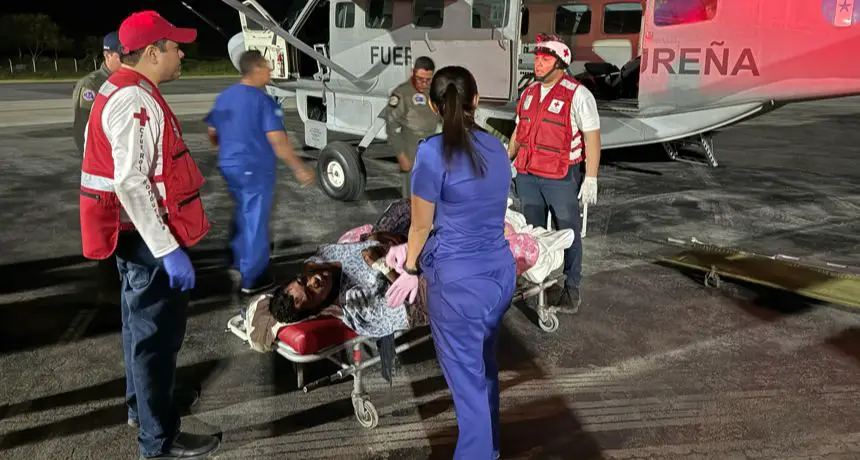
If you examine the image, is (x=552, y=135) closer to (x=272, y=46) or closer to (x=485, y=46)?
(x=485, y=46)

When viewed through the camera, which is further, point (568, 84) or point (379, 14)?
point (379, 14)

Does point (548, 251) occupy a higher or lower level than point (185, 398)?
higher

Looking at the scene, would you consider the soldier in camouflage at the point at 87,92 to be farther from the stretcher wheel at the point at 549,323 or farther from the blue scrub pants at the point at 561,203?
the stretcher wheel at the point at 549,323

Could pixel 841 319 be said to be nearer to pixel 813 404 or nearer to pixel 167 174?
pixel 813 404

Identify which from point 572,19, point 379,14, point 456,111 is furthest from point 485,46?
point 572,19

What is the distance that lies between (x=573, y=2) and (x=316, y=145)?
6.23 metres

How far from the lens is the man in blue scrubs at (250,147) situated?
4.84 meters

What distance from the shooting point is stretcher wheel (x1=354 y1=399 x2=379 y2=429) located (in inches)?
135

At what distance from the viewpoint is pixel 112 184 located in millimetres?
2666

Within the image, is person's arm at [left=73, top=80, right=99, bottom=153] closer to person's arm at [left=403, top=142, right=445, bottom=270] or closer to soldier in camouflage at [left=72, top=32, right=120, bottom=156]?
soldier in camouflage at [left=72, top=32, right=120, bottom=156]

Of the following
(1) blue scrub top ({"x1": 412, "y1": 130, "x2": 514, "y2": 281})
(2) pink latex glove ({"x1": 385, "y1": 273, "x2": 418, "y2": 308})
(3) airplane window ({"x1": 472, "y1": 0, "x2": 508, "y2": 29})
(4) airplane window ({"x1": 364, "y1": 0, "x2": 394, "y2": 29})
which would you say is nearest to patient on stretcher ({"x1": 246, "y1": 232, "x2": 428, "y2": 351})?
(2) pink latex glove ({"x1": 385, "y1": 273, "x2": 418, "y2": 308})

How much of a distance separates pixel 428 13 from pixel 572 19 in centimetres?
528

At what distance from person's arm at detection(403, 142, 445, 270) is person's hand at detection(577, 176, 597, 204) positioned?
2.52 m

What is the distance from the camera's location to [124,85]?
8.42ft
